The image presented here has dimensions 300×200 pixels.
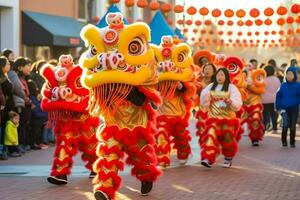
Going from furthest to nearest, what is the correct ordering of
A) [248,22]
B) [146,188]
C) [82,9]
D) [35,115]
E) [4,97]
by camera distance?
[82,9]
[248,22]
[35,115]
[4,97]
[146,188]

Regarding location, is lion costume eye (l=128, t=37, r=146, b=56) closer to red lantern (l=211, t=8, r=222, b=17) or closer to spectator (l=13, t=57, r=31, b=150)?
spectator (l=13, t=57, r=31, b=150)

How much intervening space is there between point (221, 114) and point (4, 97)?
161 inches

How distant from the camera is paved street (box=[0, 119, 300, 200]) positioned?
10539mm

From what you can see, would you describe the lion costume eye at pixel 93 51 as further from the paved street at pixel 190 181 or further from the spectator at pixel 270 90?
the spectator at pixel 270 90

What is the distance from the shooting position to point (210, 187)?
11297 mm

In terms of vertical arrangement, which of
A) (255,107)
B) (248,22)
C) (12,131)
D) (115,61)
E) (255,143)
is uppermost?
(248,22)

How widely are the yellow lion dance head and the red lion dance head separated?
1510mm

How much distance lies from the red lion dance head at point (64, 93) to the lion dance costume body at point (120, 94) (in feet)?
4.95

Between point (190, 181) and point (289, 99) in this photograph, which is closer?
point (190, 181)

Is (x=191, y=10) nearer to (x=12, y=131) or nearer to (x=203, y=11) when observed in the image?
(x=203, y=11)

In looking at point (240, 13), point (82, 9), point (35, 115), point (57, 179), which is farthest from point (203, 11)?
point (57, 179)

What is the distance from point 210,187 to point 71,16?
69.6 ft

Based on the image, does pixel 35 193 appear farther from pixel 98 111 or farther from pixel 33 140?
pixel 33 140

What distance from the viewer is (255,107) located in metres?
19.0
